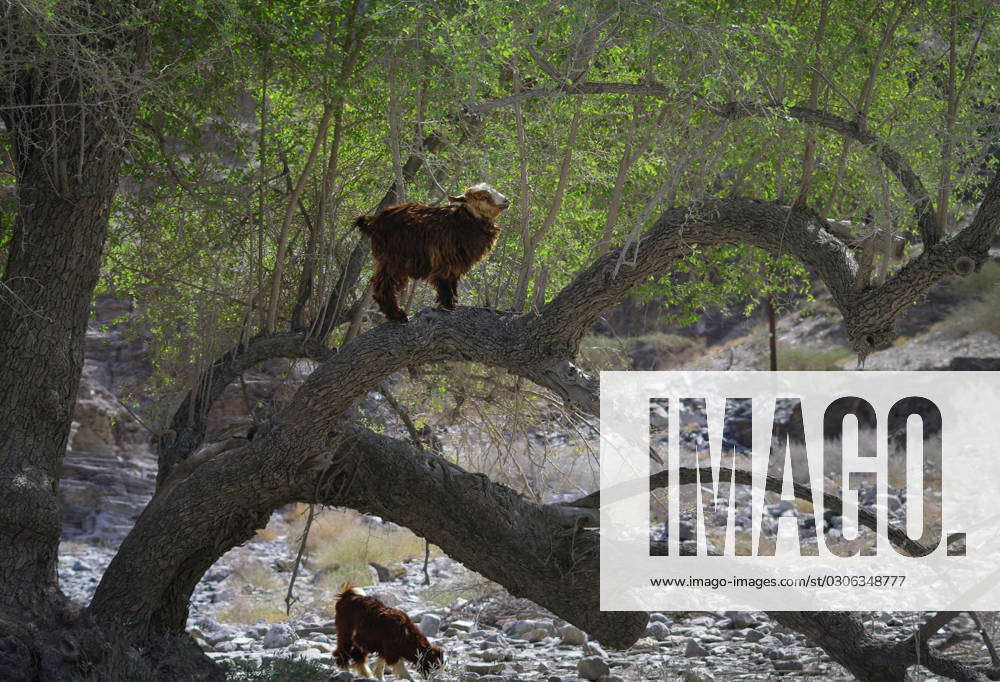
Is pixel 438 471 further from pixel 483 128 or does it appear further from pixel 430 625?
pixel 430 625

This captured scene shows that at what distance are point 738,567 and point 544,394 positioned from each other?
1985 mm

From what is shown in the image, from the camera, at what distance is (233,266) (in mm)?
8898

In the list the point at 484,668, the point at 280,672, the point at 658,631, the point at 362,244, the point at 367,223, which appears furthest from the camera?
the point at 658,631

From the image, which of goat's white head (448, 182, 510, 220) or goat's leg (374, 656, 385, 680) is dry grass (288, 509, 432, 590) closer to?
goat's leg (374, 656, 385, 680)

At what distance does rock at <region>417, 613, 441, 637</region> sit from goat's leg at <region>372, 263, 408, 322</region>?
16.7ft

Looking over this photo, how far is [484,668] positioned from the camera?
8.50m

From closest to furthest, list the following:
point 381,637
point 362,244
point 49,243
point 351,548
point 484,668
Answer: point 49,243
point 381,637
point 362,244
point 484,668
point 351,548

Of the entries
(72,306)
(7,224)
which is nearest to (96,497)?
(7,224)

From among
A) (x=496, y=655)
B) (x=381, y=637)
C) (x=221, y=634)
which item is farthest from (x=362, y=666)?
(x=221, y=634)

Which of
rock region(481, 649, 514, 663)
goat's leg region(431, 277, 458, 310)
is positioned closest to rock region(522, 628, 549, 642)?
rock region(481, 649, 514, 663)

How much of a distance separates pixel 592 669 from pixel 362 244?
3755 millimetres

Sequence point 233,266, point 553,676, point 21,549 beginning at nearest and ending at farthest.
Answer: point 21,549
point 553,676
point 233,266

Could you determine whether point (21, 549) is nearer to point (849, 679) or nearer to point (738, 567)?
point (738, 567)

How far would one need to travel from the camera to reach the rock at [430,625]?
10203 millimetres
